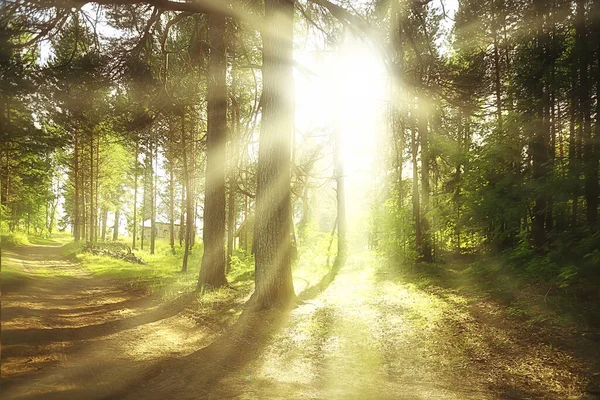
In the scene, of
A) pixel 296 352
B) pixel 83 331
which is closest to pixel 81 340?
pixel 83 331

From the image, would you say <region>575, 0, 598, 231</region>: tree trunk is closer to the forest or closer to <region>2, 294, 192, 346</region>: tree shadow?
the forest

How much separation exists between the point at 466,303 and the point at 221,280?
668 cm

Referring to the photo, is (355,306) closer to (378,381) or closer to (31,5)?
(378,381)

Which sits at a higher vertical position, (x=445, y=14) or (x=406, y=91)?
(x=445, y=14)

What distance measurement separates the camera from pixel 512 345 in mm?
4934

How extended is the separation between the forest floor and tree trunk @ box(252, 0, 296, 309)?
0.77 metres

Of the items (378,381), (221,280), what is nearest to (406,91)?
(378,381)

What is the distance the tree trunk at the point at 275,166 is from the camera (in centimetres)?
706

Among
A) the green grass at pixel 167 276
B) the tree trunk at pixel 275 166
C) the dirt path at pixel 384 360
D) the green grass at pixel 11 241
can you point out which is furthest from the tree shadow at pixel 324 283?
the green grass at pixel 11 241

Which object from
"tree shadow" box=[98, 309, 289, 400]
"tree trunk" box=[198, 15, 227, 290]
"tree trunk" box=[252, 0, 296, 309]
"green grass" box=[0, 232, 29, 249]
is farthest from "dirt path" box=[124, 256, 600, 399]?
"green grass" box=[0, 232, 29, 249]

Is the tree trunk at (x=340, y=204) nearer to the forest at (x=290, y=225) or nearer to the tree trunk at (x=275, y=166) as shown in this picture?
the forest at (x=290, y=225)

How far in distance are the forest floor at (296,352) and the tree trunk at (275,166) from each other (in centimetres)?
77

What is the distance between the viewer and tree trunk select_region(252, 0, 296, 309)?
7059mm

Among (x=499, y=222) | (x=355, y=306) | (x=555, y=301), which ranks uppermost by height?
(x=499, y=222)
